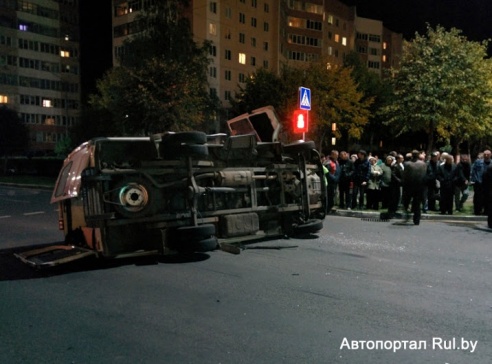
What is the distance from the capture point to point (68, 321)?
196 inches

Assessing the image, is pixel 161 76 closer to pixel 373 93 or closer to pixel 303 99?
pixel 303 99

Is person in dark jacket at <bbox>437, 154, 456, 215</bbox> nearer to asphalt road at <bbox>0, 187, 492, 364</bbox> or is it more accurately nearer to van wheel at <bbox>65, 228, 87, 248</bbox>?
asphalt road at <bbox>0, 187, 492, 364</bbox>

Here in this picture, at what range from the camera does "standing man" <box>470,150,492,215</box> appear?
547 inches

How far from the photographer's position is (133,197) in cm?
695

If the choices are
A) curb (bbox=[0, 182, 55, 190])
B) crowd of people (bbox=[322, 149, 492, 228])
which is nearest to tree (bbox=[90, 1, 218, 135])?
curb (bbox=[0, 182, 55, 190])

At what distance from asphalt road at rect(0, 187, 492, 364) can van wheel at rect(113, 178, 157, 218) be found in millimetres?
882

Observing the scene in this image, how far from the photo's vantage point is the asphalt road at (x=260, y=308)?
4.17 m

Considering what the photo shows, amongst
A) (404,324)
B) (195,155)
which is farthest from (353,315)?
(195,155)

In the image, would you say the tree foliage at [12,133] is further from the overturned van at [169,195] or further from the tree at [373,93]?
the overturned van at [169,195]

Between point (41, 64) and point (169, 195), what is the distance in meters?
89.8

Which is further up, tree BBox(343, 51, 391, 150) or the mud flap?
tree BBox(343, 51, 391, 150)

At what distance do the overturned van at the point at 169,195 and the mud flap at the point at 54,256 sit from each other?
2 cm

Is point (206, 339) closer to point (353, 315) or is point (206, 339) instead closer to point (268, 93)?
point (353, 315)

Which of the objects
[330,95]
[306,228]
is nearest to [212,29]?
[330,95]
